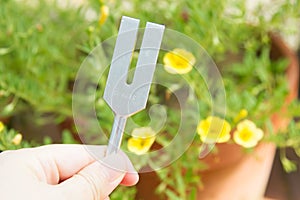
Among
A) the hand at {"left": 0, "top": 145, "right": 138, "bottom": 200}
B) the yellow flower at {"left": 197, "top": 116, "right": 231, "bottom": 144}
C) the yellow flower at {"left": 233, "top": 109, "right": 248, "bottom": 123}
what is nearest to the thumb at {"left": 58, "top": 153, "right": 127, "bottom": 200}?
the hand at {"left": 0, "top": 145, "right": 138, "bottom": 200}

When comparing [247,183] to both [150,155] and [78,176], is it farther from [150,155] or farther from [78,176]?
[78,176]

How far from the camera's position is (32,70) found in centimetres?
75

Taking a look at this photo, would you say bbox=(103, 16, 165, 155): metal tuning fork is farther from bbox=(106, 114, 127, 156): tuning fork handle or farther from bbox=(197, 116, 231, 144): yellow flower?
bbox=(197, 116, 231, 144): yellow flower

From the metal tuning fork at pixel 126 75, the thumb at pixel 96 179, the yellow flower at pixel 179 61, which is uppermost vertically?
the metal tuning fork at pixel 126 75

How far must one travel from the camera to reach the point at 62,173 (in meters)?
0.49

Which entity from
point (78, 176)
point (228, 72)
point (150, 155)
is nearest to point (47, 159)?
point (78, 176)

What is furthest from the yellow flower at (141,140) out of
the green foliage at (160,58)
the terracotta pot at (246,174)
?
the terracotta pot at (246,174)

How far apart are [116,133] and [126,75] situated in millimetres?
49

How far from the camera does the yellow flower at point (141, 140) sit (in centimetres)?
58

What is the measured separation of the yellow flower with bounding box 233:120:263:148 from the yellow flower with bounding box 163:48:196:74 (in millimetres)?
102

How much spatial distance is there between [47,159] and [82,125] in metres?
0.12

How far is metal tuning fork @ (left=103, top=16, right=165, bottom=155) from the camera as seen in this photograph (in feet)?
1.41

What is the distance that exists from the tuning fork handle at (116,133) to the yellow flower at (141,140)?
0.10 metres

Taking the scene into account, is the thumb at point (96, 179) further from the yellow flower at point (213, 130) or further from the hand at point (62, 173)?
the yellow flower at point (213, 130)
